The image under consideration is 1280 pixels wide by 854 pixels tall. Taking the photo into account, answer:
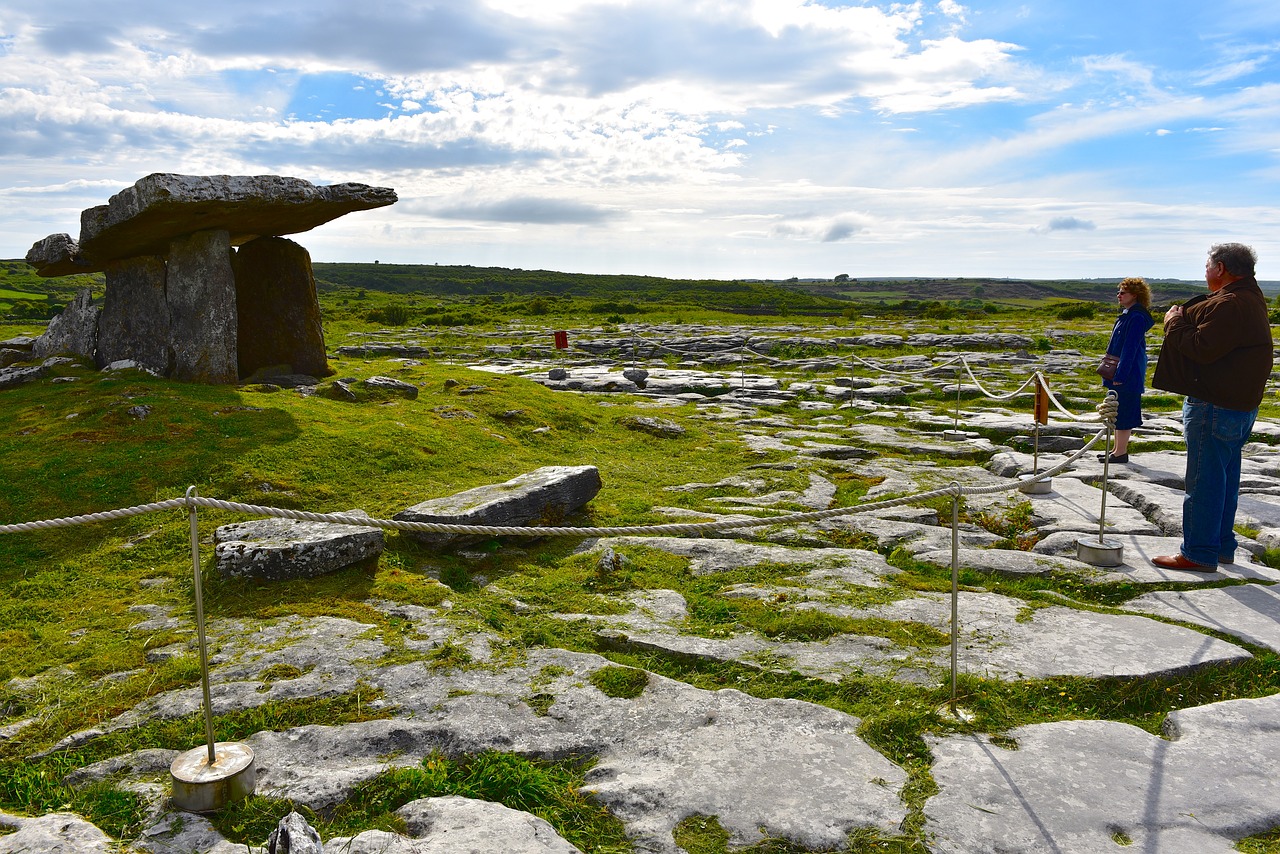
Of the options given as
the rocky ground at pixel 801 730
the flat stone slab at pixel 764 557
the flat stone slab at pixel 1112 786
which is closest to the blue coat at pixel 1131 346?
the rocky ground at pixel 801 730

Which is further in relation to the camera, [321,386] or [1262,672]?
[321,386]

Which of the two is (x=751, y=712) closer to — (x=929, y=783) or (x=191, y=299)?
(x=929, y=783)

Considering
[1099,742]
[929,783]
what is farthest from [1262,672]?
[929,783]

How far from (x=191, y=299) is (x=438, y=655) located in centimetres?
1099

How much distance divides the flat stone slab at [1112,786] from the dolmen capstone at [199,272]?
515 inches

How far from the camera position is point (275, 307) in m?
16.5

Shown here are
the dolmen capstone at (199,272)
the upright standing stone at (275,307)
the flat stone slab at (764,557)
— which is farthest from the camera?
the upright standing stone at (275,307)

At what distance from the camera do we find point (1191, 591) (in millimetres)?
7262

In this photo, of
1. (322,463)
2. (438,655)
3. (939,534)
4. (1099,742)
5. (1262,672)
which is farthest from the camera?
(322,463)

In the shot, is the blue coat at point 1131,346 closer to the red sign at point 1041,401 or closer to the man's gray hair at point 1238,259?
the red sign at point 1041,401

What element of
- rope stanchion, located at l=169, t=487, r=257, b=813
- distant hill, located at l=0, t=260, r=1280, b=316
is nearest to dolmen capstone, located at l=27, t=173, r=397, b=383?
rope stanchion, located at l=169, t=487, r=257, b=813

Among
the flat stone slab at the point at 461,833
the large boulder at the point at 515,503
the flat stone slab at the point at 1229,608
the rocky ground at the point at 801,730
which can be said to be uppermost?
the large boulder at the point at 515,503

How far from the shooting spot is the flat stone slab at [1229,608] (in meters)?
6.32

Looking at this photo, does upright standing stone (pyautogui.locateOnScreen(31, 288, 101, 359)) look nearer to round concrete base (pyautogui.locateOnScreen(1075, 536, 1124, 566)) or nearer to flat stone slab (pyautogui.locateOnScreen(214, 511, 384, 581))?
flat stone slab (pyautogui.locateOnScreen(214, 511, 384, 581))
